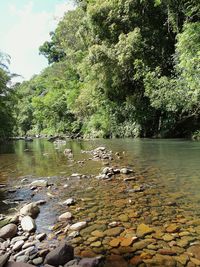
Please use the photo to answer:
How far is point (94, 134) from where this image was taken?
27844 millimetres

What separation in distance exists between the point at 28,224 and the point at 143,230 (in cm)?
Result: 164

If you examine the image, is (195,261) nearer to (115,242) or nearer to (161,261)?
(161,261)

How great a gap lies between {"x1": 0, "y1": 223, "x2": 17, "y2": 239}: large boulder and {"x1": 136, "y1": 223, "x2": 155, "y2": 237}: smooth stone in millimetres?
1693

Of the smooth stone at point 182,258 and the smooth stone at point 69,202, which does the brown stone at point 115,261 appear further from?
the smooth stone at point 69,202

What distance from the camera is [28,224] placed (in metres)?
4.02

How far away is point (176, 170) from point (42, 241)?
495 centimetres

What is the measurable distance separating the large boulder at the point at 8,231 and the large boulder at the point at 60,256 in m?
0.98

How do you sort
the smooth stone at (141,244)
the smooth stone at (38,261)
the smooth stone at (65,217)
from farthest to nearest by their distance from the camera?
the smooth stone at (65,217)
the smooth stone at (141,244)
the smooth stone at (38,261)

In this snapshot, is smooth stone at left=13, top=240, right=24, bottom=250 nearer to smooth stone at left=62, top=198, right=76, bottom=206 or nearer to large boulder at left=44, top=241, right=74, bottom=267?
large boulder at left=44, top=241, right=74, bottom=267

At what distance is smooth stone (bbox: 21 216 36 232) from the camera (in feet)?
12.9

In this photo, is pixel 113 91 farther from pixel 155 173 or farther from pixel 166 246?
pixel 166 246

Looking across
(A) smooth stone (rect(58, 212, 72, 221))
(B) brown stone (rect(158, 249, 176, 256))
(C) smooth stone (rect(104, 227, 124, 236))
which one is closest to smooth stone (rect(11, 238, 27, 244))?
(A) smooth stone (rect(58, 212, 72, 221))

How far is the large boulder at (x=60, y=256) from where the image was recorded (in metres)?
2.93

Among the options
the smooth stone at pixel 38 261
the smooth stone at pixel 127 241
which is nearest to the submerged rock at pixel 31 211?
the smooth stone at pixel 38 261
